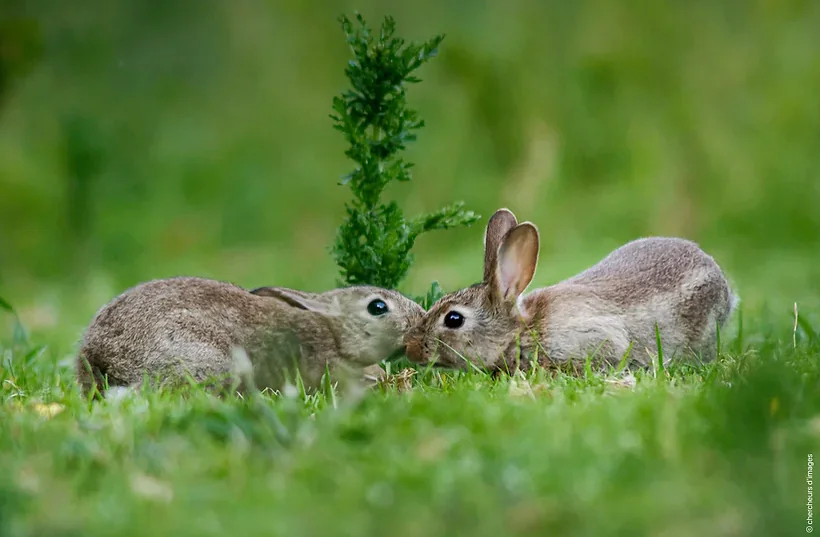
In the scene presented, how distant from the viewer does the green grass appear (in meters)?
2.46

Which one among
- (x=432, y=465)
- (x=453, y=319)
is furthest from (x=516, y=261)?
(x=432, y=465)

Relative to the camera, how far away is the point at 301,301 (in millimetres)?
5484

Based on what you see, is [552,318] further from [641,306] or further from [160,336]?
[160,336]

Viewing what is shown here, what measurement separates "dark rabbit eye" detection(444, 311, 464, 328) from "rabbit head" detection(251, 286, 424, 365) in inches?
7.0

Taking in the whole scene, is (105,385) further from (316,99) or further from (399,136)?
(316,99)

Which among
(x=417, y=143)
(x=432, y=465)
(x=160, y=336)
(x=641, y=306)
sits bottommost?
(x=432, y=465)

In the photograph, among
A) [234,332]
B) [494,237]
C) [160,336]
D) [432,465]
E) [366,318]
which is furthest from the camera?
[494,237]

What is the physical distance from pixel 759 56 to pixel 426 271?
4.74 metres

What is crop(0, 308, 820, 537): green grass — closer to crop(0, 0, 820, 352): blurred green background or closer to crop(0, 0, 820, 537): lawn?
crop(0, 0, 820, 537): lawn

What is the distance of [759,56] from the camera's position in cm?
1142

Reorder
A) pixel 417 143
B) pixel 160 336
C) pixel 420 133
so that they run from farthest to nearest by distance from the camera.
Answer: pixel 417 143, pixel 420 133, pixel 160 336

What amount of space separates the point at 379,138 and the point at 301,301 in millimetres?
1015

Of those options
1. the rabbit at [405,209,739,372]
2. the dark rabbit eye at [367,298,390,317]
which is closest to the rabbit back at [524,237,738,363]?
the rabbit at [405,209,739,372]

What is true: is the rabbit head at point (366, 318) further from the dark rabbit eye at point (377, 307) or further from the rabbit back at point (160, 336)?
the rabbit back at point (160, 336)
